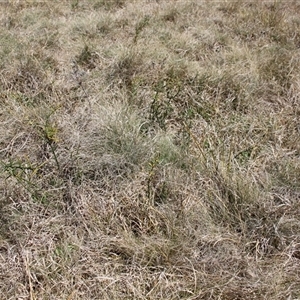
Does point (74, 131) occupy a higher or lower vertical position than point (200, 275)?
higher

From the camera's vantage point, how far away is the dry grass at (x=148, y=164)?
163cm

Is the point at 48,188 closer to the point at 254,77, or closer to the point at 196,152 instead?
the point at 196,152

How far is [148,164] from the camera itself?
2.11 m

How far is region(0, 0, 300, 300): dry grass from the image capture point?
1.63m

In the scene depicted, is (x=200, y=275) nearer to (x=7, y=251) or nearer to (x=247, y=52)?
(x=7, y=251)

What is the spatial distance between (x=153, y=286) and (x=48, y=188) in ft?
2.65

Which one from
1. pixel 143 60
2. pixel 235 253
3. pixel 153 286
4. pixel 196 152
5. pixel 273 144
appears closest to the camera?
pixel 153 286

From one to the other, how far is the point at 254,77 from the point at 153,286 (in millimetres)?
1978

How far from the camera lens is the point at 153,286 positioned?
158 centimetres

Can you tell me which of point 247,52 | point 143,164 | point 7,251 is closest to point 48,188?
point 7,251

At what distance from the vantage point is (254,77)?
2947 millimetres

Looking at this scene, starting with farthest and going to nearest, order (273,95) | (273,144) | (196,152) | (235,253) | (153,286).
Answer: (273,95), (273,144), (196,152), (235,253), (153,286)

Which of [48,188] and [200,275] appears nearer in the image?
[200,275]

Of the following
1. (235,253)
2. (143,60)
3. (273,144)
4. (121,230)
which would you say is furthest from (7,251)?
(143,60)
